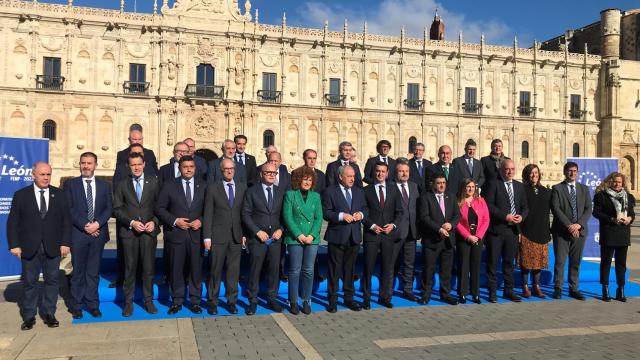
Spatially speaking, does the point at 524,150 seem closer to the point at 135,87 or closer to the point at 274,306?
the point at 135,87

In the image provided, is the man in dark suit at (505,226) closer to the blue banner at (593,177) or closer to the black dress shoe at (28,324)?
the blue banner at (593,177)

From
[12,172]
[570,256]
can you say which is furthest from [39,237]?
[570,256]

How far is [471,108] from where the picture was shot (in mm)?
39375

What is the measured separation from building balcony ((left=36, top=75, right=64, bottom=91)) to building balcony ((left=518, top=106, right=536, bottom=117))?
32.9 meters

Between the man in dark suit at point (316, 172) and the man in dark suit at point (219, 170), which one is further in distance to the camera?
the man in dark suit at point (219, 170)

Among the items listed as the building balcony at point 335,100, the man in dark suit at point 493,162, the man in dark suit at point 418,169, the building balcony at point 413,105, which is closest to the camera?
the man in dark suit at point 493,162

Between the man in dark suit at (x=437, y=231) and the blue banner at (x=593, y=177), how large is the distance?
5930 mm

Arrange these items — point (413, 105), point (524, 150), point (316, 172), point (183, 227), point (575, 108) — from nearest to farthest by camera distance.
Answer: point (183, 227) < point (316, 172) < point (413, 105) < point (524, 150) < point (575, 108)

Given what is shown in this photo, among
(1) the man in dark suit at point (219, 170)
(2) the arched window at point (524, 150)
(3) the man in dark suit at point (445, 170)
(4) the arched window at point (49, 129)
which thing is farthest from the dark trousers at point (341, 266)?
(2) the arched window at point (524, 150)

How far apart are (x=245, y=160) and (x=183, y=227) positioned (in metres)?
2.63

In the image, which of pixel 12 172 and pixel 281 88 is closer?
pixel 12 172

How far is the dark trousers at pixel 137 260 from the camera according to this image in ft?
25.0

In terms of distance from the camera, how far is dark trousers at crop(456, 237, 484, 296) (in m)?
8.66

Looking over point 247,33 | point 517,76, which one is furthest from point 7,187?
point 517,76
